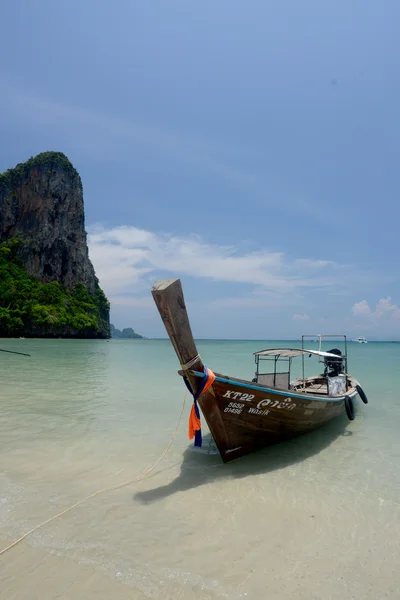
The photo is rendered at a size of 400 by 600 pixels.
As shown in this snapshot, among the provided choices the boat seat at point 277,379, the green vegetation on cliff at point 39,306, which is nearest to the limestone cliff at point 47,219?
the green vegetation on cliff at point 39,306

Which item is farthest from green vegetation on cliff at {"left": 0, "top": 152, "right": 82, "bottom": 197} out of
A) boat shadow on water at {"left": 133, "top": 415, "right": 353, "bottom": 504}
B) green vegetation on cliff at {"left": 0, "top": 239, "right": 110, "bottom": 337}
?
boat shadow on water at {"left": 133, "top": 415, "right": 353, "bottom": 504}

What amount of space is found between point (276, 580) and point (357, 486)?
2942mm

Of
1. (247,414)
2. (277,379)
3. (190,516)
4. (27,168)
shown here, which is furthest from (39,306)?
(190,516)

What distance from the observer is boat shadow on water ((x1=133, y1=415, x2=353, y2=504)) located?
516 centimetres

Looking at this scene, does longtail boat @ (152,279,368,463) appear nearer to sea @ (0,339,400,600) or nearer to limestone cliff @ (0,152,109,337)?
sea @ (0,339,400,600)

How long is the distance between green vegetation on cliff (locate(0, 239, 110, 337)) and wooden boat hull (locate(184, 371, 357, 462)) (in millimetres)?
69624

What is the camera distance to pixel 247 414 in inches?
240

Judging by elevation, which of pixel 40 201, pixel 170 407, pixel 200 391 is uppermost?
pixel 40 201

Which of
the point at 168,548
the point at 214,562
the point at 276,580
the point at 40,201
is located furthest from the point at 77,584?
the point at 40,201

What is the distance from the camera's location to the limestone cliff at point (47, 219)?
79.6 meters

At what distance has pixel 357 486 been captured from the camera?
218 inches

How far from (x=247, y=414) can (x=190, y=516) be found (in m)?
2.12

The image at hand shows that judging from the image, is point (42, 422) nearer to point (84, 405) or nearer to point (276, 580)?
point (84, 405)

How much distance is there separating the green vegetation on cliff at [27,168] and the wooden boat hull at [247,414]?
3662 inches
